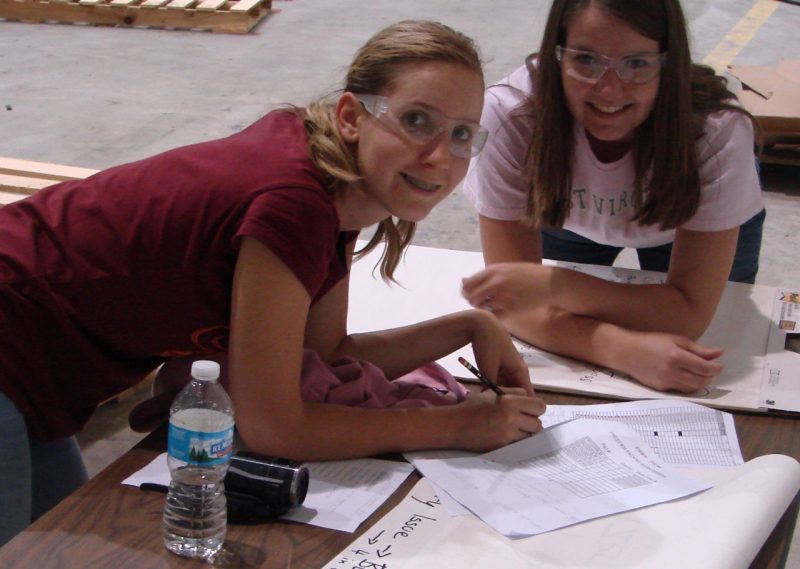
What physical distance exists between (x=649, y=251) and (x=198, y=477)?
1.54m

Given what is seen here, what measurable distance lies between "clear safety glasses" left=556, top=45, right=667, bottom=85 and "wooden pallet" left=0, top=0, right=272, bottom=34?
517 cm

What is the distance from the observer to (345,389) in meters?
1.55

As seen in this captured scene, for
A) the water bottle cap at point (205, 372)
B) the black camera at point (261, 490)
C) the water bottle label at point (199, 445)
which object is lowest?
the black camera at point (261, 490)

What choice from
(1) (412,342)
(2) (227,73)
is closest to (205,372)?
(1) (412,342)

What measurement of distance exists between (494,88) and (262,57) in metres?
4.35

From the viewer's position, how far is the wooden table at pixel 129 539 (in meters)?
1.19

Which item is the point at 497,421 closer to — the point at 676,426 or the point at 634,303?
the point at 676,426

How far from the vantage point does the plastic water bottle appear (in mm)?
1207

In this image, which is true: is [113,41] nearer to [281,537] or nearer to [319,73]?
[319,73]

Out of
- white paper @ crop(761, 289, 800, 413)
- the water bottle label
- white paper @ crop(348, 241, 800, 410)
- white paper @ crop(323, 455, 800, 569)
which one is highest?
the water bottle label

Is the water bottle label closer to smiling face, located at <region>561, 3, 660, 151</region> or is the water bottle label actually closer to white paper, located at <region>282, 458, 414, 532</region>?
white paper, located at <region>282, 458, 414, 532</region>

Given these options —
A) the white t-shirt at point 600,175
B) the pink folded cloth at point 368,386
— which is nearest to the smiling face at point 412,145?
the pink folded cloth at point 368,386

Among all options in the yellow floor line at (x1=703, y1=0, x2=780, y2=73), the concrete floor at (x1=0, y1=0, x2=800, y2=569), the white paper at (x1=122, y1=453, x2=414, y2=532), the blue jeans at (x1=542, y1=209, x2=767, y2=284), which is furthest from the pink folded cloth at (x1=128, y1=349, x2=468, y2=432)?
the yellow floor line at (x1=703, y1=0, x2=780, y2=73)

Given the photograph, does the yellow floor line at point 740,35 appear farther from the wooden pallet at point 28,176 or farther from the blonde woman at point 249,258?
the blonde woman at point 249,258
